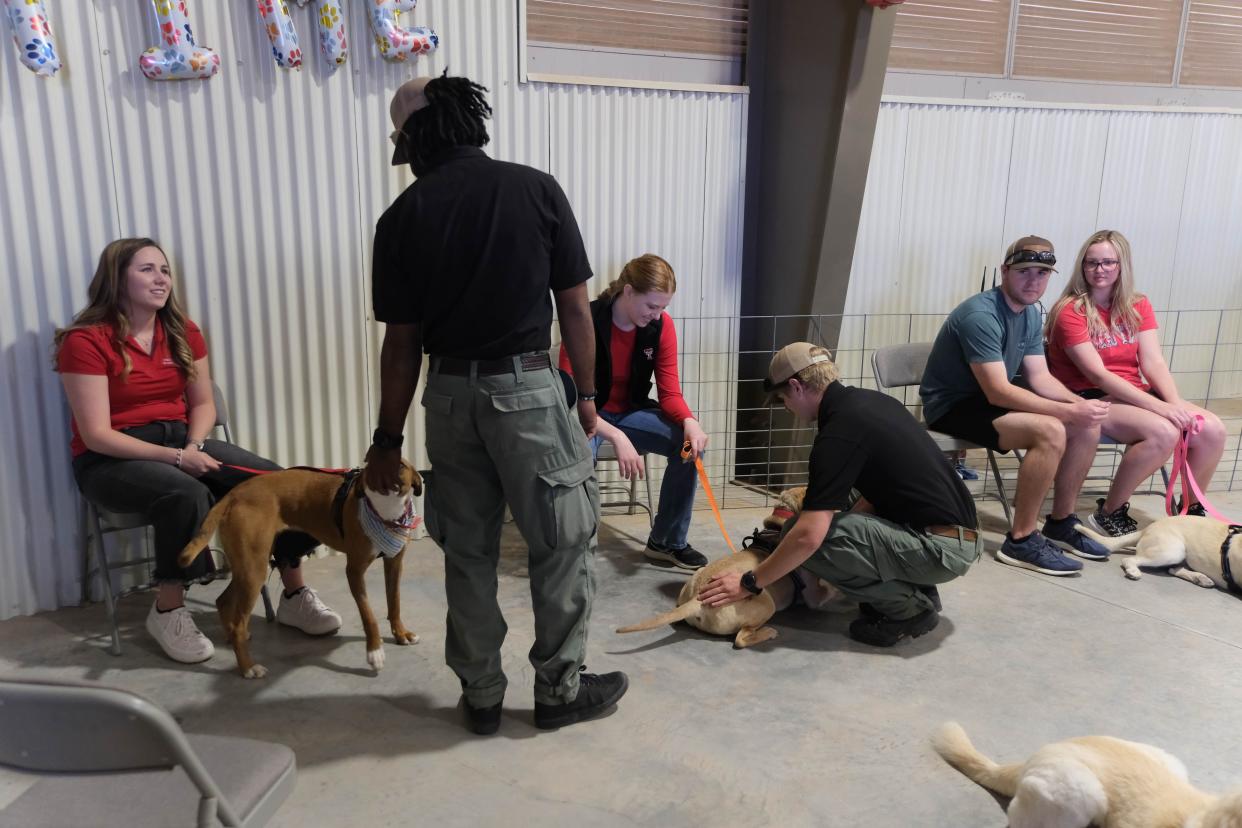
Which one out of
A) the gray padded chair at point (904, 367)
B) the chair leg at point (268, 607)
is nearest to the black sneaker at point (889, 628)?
the gray padded chair at point (904, 367)

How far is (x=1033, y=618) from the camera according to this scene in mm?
3158

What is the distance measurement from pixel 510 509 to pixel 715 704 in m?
0.89

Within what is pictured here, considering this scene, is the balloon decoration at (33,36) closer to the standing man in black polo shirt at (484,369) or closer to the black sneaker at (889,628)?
the standing man in black polo shirt at (484,369)

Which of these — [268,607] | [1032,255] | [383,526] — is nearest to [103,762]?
[383,526]

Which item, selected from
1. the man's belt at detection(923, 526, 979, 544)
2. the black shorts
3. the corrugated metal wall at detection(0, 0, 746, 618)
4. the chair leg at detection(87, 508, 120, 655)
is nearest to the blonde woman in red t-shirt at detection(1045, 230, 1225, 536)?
the black shorts

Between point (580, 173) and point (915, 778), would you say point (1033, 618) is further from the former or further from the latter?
point (580, 173)

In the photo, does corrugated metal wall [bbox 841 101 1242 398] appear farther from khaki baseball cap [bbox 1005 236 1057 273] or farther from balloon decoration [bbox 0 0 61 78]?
balloon decoration [bbox 0 0 61 78]

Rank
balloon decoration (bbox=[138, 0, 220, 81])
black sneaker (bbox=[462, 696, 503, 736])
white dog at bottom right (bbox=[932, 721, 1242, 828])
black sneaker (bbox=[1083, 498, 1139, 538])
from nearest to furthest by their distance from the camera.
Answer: white dog at bottom right (bbox=[932, 721, 1242, 828]) → black sneaker (bbox=[462, 696, 503, 736]) → balloon decoration (bbox=[138, 0, 220, 81]) → black sneaker (bbox=[1083, 498, 1139, 538])

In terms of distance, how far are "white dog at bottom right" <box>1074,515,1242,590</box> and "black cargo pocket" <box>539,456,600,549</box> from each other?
2459 millimetres

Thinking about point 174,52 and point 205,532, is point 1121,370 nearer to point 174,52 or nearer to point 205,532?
point 205,532

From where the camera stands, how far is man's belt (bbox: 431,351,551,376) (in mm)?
2135

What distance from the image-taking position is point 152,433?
116 inches

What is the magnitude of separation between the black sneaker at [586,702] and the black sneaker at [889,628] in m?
0.85

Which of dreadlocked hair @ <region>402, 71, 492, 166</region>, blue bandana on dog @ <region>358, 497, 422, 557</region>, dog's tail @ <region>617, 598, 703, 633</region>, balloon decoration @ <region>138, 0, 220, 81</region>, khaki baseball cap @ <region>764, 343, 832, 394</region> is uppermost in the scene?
balloon decoration @ <region>138, 0, 220, 81</region>
